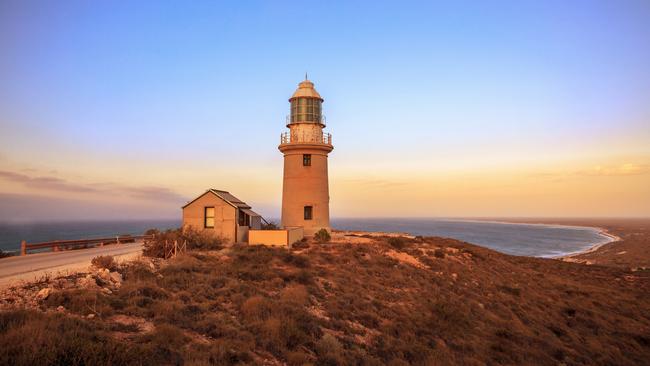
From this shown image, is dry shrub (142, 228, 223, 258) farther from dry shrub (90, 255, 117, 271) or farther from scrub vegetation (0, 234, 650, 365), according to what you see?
dry shrub (90, 255, 117, 271)

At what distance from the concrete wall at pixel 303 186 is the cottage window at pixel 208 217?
A: 697cm

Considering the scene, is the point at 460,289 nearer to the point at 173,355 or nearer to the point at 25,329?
the point at 173,355

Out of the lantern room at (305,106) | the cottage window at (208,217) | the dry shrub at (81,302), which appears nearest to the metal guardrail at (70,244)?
the cottage window at (208,217)

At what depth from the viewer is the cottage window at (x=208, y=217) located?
2359 centimetres

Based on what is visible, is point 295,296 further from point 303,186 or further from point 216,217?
point 303,186

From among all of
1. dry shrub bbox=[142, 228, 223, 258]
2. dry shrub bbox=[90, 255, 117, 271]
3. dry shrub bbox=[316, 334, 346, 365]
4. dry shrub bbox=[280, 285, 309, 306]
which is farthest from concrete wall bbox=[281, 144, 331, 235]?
dry shrub bbox=[316, 334, 346, 365]

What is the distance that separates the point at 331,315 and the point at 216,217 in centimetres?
1287

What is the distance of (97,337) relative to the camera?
7.47m

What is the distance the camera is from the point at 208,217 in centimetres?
2370

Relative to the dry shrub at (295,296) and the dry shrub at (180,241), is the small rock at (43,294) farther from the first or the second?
the dry shrub at (180,241)

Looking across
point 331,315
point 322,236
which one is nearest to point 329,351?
point 331,315

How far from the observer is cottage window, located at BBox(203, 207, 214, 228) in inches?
929

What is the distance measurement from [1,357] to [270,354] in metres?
5.14

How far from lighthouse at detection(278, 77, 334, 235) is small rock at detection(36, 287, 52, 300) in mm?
19520
